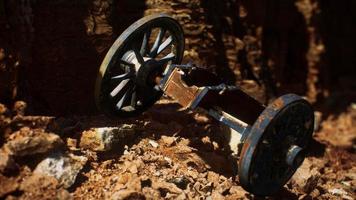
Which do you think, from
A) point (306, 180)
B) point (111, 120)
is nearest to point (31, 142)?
point (111, 120)

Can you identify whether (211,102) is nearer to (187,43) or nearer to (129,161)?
(129,161)

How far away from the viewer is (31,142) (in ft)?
15.6

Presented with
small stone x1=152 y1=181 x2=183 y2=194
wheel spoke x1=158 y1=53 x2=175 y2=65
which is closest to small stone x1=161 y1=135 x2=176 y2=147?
small stone x1=152 y1=181 x2=183 y2=194

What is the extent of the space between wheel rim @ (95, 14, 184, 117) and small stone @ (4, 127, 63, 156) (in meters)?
0.87

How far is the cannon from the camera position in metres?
4.79

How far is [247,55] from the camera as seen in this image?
29.7ft

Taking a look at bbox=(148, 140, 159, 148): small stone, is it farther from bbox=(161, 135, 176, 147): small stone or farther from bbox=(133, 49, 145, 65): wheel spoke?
bbox=(133, 49, 145, 65): wheel spoke

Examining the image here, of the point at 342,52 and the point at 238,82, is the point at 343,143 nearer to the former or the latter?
the point at 238,82

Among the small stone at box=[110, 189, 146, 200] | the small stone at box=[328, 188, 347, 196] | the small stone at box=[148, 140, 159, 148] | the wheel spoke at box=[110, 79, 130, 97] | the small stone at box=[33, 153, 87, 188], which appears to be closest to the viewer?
the small stone at box=[110, 189, 146, 200]

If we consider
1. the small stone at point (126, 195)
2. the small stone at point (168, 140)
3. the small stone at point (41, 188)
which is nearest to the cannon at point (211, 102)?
the small stone at point (168, 140)

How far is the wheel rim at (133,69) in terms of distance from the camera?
5465 millimetres

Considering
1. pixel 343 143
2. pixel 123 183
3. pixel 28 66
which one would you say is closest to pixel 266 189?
pixel 123 183

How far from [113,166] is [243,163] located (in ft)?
5.15

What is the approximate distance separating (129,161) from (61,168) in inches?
34.3
